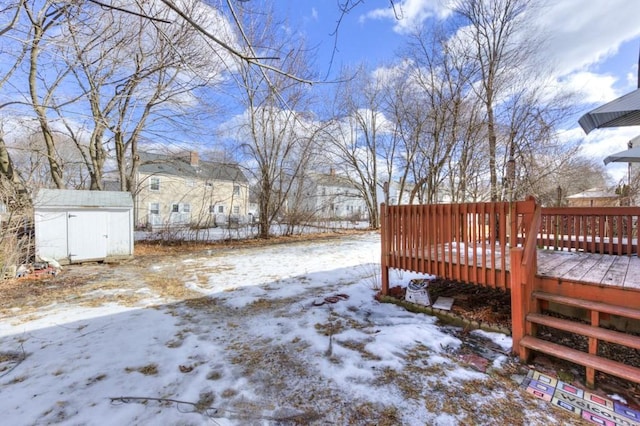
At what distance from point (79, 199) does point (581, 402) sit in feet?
29.5

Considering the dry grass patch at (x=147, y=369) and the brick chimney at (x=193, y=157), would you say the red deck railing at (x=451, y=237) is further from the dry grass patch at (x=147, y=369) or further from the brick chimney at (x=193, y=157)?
the brick chimney at (x=193, y=157)

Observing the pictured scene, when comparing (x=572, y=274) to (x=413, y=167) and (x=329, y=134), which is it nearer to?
(x=413, y=167)

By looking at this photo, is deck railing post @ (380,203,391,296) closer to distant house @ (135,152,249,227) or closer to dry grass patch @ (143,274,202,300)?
dry grass patch @ (143,274,202,300)

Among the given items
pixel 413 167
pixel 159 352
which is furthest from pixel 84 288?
pixel 413 167

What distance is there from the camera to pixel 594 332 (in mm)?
2139

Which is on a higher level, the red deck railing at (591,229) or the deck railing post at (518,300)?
the red deck railing at (591,229)

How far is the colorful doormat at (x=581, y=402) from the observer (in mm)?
1703

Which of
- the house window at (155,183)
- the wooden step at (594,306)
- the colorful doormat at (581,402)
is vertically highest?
the house window at (155,183)

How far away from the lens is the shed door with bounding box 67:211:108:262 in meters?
6.59

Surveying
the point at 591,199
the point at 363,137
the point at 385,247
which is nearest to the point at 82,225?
the point at 385,247

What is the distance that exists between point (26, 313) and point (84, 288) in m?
1.25

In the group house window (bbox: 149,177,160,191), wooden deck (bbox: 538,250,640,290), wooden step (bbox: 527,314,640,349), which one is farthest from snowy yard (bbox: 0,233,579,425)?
house window (bbox: 149,177,160,191)

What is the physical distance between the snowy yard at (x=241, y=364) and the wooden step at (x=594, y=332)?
0.40 meters

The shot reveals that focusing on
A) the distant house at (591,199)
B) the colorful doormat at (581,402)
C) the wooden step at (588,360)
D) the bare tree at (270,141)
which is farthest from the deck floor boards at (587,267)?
the distant house at (591,199)
